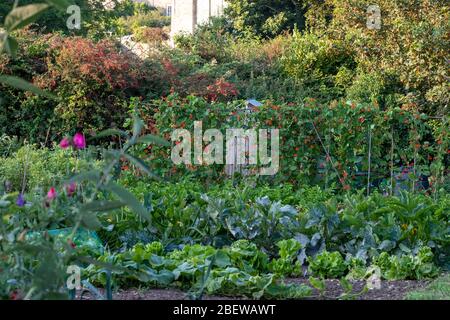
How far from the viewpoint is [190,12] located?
96.3 feet

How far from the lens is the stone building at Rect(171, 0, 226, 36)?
1073 inches

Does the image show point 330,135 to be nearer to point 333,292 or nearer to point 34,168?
point 34,168

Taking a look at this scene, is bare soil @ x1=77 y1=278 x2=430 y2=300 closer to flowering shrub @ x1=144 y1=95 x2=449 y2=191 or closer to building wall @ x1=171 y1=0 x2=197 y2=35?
flowering shrub @ x1=144 y1=95 x2=449 y2=191

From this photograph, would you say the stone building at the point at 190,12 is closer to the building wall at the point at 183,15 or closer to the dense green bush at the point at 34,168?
the building wall at the point at 183,15

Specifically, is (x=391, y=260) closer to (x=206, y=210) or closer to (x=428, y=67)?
(x=206, y=210)

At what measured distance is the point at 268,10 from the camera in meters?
22.3

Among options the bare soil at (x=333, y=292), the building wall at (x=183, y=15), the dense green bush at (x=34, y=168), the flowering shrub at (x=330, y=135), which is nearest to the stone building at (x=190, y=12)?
the building wall at (x=183, y=15)

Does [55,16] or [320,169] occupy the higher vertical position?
[55,16]

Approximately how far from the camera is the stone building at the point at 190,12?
2725 centimetres

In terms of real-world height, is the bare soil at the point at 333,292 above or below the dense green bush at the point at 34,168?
below

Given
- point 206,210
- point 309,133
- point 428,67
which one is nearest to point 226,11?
point 428,67
